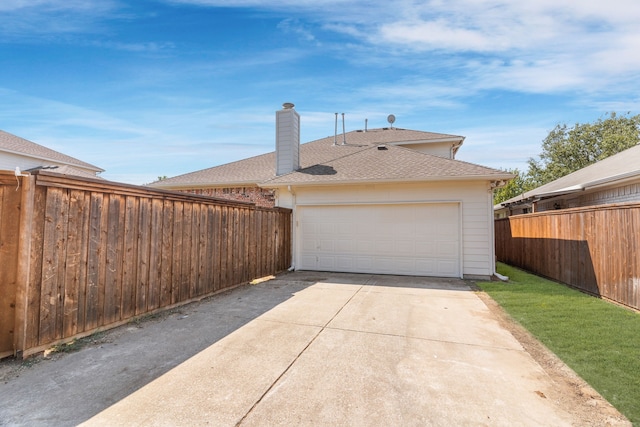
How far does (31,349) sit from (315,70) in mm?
10766

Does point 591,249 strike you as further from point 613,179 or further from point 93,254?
point 93,254

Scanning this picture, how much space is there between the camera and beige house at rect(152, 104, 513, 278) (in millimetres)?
8211

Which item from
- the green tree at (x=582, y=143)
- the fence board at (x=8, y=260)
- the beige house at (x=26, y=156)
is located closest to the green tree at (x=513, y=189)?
the green tree at (x=582, y=143)

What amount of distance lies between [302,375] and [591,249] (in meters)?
6.89

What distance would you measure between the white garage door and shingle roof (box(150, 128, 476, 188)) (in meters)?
2.96

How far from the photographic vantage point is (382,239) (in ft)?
29.4

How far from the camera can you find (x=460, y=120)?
15016 millimetres

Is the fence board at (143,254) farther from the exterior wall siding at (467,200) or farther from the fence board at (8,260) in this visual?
the exterior wall siding at (467,200)

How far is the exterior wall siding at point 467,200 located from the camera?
8.10 metres

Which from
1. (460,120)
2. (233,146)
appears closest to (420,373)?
(460,120)

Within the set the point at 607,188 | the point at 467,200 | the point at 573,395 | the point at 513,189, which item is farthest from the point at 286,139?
the point at 513,189

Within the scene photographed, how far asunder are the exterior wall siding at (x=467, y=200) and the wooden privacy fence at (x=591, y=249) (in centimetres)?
163

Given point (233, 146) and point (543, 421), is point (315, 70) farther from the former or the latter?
point (233, 146)

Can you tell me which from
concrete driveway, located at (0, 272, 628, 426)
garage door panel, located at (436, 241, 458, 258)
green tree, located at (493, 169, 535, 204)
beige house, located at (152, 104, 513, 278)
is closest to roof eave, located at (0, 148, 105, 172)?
beige house, located at (152, 104, 513, 278)
